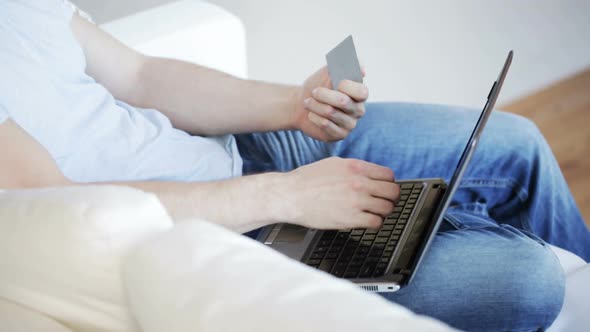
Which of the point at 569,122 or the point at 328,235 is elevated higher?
the point at 328,235

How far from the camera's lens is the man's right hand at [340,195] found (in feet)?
3.84

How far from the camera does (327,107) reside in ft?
4.38

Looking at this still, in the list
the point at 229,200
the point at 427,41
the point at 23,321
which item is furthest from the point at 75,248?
the point at 427,41

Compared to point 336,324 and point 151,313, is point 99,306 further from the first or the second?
point 336,324

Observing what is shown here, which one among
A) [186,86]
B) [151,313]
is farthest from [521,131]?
[151,313]

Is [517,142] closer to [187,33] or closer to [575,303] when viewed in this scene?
[575,303]

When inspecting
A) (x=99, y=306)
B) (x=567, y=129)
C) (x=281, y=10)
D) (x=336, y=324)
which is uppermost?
(x=336, y=324)

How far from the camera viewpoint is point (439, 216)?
1028mm

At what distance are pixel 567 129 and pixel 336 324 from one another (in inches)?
83.9

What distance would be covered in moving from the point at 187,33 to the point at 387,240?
732 mm

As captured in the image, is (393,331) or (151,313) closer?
A: (393,331)

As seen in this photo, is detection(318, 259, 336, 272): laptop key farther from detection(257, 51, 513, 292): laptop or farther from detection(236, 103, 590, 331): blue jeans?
detection(236, 103, 590, 331): blue jeans

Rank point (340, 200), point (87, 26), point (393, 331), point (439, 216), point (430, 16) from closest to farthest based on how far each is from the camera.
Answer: point (393, 331) → point (439, 216) → point (340, 200) → point (87, 26) → point (430, 16)

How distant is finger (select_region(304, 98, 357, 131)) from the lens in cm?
133
